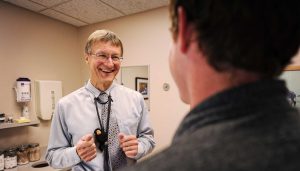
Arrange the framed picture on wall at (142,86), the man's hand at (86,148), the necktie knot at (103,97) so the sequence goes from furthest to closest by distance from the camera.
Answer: the framed picture on wall at (142,86) < the necktie knot at (103,97) < the man's hand at (86,148)

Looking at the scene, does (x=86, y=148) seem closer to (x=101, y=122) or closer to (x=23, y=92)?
(x=101, y=122)

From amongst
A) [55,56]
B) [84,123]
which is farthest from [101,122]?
[55,56]

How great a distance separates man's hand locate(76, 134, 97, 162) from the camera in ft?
3.17

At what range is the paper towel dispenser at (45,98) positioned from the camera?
2494 millimetres

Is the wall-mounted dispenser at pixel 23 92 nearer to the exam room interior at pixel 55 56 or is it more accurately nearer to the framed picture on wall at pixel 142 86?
the exam room interior at pixel 55 56

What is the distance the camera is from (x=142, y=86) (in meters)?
2.61

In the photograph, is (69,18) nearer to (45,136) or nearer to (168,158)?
(45,136)

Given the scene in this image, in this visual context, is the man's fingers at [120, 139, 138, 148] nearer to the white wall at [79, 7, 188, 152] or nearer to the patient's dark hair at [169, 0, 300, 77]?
the patient's dark hair at [169, 0, 300, 77]

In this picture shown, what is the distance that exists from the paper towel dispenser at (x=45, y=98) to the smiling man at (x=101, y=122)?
153cm

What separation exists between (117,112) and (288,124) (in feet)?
3.17

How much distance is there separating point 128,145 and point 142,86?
1580 millimetres

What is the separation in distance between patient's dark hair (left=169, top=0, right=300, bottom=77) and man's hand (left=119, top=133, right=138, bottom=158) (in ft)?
2.55

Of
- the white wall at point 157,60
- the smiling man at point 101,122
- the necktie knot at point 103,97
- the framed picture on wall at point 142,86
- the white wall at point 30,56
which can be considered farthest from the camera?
the framed picture on wall at point 142,86

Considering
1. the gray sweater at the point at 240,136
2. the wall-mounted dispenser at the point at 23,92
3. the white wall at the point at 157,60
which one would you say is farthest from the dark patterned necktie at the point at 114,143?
the wall-mounted dispenser at the point at 23,92
